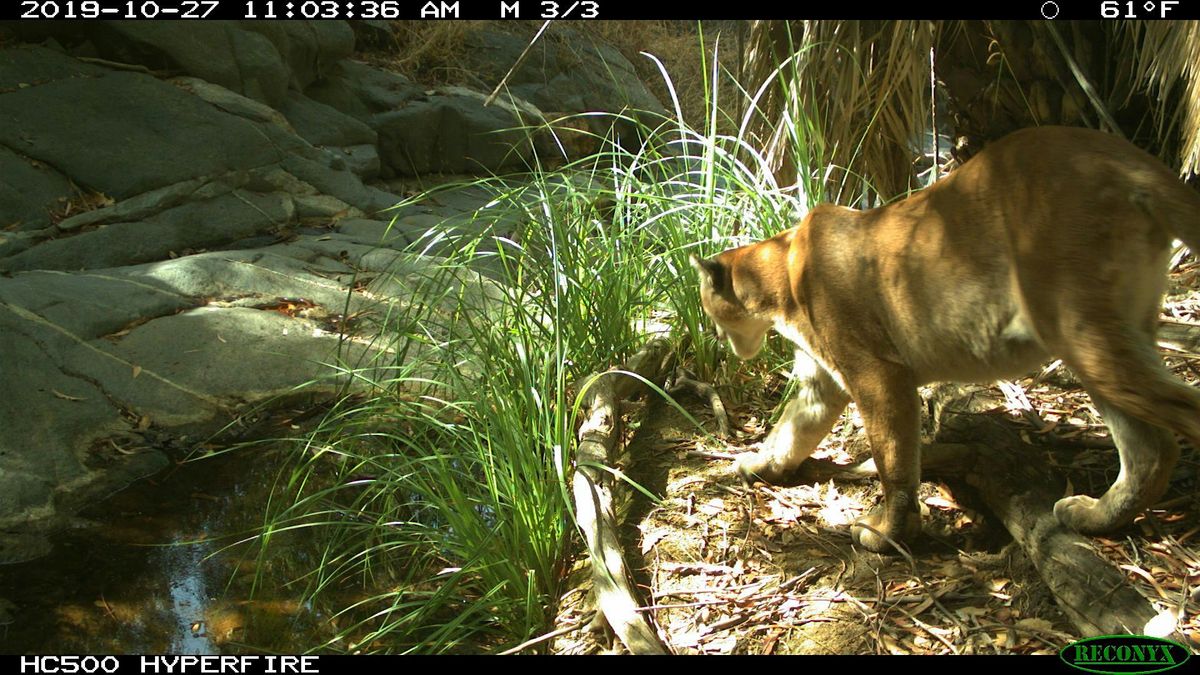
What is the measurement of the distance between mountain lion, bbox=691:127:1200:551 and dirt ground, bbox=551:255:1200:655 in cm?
16

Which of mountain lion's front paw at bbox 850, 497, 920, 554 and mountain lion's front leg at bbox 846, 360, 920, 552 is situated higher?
mountain lion's front leg at bbox 846, 360, 920, 552

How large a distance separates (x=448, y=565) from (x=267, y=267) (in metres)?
3.89

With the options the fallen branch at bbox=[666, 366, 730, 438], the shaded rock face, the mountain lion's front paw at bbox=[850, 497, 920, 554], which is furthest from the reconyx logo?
the shaded rock face

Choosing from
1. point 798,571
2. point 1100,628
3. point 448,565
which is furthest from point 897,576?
point 448,565

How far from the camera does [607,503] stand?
3719 millimetres

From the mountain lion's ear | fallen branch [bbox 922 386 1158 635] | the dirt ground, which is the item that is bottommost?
the dirt ground

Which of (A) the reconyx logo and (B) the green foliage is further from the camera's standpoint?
(B) the green foliage

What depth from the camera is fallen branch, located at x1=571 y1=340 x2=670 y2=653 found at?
10.4 feet

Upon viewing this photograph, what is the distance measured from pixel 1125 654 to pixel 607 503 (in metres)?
1.75

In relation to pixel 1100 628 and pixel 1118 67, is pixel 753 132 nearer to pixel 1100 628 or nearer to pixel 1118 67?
pixel 1118 67

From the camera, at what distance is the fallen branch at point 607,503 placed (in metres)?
3.18

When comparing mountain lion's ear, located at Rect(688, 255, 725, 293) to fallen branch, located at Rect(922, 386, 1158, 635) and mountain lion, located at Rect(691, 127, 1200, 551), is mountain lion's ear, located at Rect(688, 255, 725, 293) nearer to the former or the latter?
mountain lion, located at Rect(691, 127, 1200, 551)

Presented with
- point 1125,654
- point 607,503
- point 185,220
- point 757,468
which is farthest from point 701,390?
point 185,220
